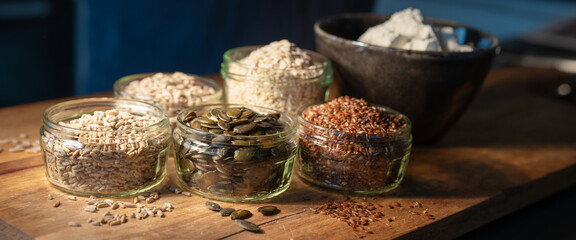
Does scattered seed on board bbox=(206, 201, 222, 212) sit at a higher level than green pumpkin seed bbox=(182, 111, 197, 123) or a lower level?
lower

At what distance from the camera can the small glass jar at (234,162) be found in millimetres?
1113

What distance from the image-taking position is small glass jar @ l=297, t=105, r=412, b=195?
121 centimetres

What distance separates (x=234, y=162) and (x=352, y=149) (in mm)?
257

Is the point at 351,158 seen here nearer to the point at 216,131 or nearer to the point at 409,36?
the point at 216,131

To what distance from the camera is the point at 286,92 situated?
1.41 meters

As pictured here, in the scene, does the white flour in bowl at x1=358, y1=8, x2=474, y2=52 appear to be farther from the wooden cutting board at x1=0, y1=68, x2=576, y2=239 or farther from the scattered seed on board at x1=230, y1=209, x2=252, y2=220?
the scattered seed on board at x1=230, y1=209, x2=252, y2=220

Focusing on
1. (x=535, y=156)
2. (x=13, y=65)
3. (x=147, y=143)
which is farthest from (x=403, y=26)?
(x=13, y=65)

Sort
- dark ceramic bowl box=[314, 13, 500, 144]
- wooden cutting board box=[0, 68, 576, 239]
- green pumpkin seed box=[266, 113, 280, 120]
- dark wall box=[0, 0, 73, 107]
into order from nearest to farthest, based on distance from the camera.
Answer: wooden cutting board box=[0, 68, 576, 239]
green pumpkin seed box=[266, 113, 280, 120]
dark ceramic bowl box=[314, 13, 500, 144]
dark wall box=[0, 0, 73, 107]

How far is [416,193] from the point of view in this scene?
1307 mm

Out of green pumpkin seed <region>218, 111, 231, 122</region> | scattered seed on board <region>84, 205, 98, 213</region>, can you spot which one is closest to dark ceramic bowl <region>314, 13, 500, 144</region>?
green pumpkin seed <region>218, 111, 231, 122</region>

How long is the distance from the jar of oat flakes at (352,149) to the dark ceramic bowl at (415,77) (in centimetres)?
21

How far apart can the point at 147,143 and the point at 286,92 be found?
0.40m

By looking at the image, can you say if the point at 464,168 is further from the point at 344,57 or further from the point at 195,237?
the point at 195,237

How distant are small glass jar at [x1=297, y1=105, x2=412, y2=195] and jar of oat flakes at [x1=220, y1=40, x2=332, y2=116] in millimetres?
148
